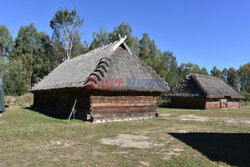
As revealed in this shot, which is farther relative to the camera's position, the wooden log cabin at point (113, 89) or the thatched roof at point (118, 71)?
the thatched roof at point (118, 71)

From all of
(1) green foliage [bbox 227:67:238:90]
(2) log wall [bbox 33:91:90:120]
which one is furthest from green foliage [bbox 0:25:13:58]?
(1) green foliage [bbox 227:67:238:90]

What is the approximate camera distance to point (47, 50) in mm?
42438

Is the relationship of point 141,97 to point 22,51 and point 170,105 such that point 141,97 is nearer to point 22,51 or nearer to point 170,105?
point 170,105

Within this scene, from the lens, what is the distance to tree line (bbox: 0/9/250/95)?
32.7 metres

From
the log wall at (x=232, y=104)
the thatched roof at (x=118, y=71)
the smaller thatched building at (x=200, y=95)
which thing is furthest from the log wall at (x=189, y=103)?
the thatched roof at (x=118, y=71)

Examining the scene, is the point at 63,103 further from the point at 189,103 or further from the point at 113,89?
the point at 189,103

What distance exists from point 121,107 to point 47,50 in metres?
34.8

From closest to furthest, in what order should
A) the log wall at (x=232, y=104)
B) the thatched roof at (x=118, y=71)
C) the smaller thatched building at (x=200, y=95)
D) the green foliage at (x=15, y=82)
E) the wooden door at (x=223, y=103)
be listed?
the thatched roof at (x=118, y=71)
the smaller thatched building at (x=200, y=95)
the wooden door at (x=223, y=103)
the log wall at (x=232, y=104)
the green foliage at (x=15, y=82)

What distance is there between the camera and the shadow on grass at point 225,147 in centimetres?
535

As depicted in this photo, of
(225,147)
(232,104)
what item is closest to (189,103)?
(232,104)

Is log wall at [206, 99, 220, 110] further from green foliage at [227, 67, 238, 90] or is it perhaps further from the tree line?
green foliage at [227, 67, 238, 90]

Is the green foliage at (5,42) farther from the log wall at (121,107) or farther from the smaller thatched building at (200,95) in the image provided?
the log wall at (121,107)

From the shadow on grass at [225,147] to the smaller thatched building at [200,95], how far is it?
18.0m

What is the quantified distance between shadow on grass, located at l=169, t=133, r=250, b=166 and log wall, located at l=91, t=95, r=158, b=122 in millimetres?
5534
